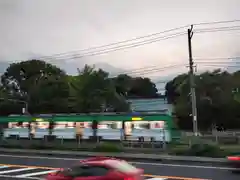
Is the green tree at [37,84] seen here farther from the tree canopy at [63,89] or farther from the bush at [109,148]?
the bush at [109,148]

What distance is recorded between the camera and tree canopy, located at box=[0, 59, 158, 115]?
64938mm

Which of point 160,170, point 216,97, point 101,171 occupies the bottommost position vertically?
point 160,170

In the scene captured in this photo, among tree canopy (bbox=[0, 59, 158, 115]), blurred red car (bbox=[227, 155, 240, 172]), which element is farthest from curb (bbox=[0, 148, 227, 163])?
tree canopy (bbox=[0, 59, 158, 115])

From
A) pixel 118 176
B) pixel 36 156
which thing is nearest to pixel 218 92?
pixel 36 156

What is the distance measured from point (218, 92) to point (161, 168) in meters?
45.5

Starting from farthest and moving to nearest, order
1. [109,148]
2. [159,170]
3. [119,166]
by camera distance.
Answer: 1. [109,148]
2. [159,170]
3. [119,166]

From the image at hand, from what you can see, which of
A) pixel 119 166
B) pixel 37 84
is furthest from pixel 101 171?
pixel 37 84

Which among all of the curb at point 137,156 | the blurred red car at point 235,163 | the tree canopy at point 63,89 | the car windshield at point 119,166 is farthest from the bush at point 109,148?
the tree canopy at point 63,89

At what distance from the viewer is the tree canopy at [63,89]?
6494 cm

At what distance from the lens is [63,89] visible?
79.3m

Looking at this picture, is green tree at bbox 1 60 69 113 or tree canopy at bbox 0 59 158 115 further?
green tree at bbox 1 60 69 113

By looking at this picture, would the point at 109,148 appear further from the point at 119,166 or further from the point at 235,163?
the point at 119,166

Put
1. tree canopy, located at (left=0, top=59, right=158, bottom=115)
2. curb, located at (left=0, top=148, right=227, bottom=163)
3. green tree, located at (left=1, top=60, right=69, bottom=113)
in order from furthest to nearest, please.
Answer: green tree, located at (left=1, top=60, right=69, bottom=113) → tree canopy, located at (left=0, top=59, right=158, bottom=115) → curb, located at (left=0, top=148, right=227, bottom=163)

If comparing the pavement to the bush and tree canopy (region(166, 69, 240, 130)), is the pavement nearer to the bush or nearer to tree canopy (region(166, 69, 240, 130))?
the bush
